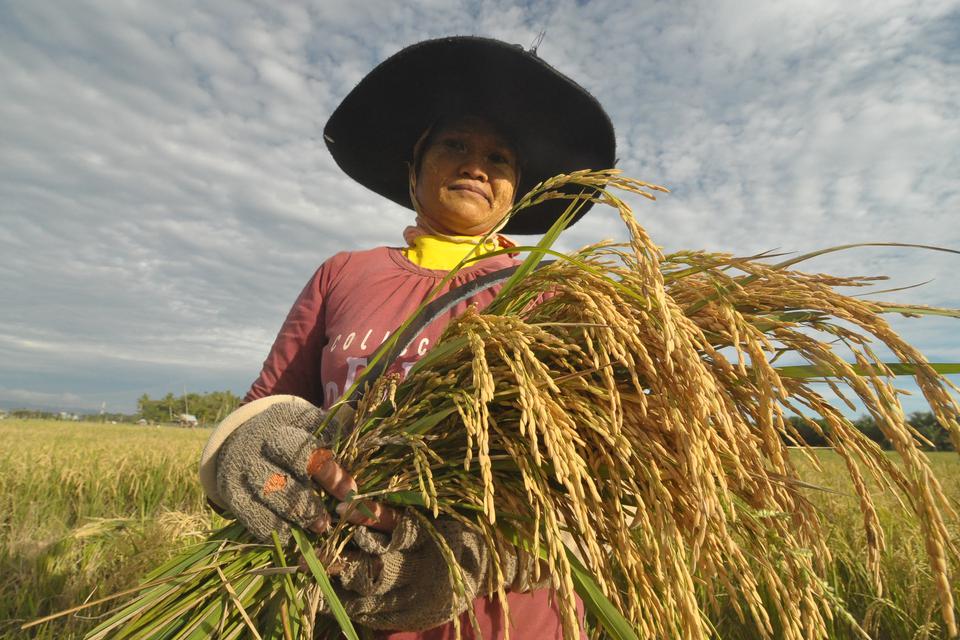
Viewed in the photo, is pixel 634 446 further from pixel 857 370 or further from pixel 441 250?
pixel 441 250

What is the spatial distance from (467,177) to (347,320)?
853 mm

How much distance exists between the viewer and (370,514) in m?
1.34

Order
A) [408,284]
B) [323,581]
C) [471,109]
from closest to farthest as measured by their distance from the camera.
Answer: [323,581] < [408,284] < [471,109]

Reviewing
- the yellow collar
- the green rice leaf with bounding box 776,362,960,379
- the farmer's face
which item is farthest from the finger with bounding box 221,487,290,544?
the farmer's face

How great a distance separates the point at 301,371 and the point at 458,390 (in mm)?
1283

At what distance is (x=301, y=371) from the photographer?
7.64ft

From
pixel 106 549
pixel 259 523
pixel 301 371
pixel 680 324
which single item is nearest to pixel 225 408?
pixel 301 371

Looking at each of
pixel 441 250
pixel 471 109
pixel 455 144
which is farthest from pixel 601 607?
pixel 471 109

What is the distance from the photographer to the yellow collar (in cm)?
246

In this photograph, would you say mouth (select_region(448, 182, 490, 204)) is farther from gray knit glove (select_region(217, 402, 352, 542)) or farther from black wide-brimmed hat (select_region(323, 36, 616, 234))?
gray knit glove (select_region(217, 402, 352, 542))

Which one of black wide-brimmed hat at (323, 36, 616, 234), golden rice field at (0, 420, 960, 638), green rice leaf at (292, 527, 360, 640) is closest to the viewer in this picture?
green rice leaf at (292, 527, 360, 640)

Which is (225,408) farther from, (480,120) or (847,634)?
(847,634)

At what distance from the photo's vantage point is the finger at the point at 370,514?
1.35 m

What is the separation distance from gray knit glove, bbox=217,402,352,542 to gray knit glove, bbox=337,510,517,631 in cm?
16
